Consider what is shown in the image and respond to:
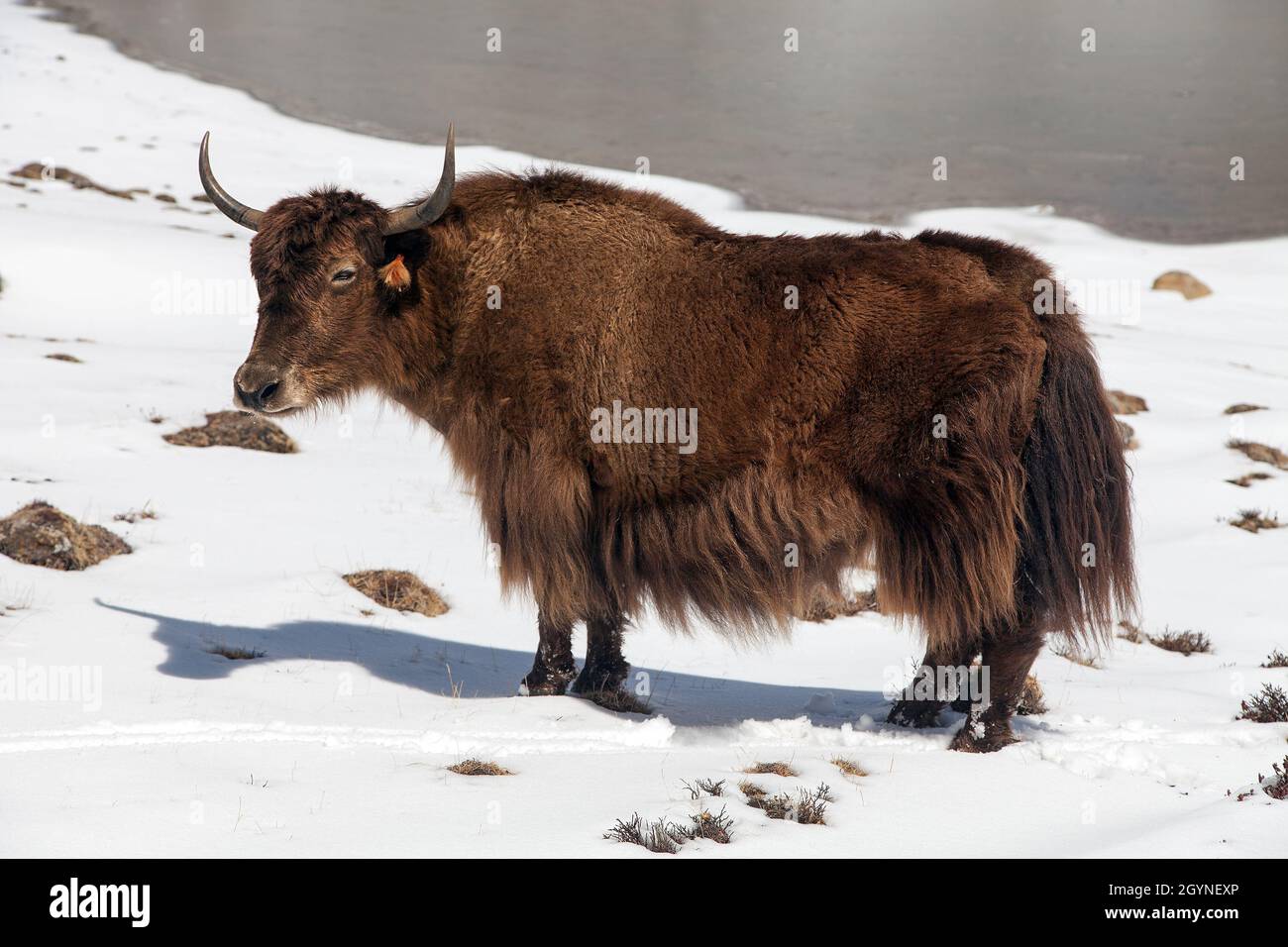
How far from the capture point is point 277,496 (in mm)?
9828

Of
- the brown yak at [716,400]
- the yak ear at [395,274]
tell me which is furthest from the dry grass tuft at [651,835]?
the yak ear at [395,274]

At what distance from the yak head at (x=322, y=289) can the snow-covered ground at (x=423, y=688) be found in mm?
1411

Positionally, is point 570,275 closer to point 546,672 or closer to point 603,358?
point 603,358

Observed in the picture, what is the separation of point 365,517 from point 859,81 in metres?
49.8

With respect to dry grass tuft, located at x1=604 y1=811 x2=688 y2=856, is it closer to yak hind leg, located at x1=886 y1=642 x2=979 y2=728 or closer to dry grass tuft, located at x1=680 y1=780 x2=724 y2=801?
dry grass tuft, located at x1=680 y1=780 x2=724 y2=801

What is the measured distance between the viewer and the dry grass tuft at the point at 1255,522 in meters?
11.4

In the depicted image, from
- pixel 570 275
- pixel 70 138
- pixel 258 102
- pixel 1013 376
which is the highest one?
pixel 258 102

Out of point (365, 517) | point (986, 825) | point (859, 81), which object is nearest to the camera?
point (986, 825)

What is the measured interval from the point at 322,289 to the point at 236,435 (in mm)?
5303

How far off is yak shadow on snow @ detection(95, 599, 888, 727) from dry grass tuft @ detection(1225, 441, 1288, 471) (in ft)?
27.5

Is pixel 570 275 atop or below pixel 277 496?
atop

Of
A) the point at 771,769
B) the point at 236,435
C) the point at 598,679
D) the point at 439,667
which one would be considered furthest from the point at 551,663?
the point at 236,435

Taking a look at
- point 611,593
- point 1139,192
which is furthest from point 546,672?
point 1139,192

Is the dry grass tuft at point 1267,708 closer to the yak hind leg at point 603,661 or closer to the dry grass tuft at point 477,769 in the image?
the yak hind leg at point 603,661
